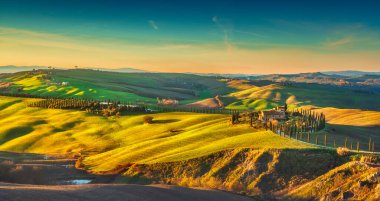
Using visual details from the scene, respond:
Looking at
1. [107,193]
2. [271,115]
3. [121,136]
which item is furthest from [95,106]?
[107,193]

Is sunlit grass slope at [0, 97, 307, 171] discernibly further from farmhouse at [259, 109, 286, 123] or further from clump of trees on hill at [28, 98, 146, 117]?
farmhouse at [259, 109, 286, 123]

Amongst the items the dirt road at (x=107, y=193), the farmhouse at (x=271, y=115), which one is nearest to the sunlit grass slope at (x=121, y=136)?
the farmhouse at (x=271, y=115)

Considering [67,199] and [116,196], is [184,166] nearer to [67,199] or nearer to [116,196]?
[116,196]

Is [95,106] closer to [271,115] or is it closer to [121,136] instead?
[121,136]

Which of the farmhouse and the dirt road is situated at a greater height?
the farmhouse

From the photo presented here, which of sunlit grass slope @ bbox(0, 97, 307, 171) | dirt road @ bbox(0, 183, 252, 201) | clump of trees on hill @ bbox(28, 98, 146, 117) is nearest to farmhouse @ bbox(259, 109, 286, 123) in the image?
A: sunlit grass slope @ bbox(0, 97, 307, 171)

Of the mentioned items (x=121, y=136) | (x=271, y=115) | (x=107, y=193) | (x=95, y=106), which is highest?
(x=271, y=115)

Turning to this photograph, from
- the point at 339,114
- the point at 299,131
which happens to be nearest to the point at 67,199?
the point at 299,131

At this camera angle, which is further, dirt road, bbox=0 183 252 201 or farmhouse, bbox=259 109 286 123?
farmhouse, bbox=259 109 286 123
